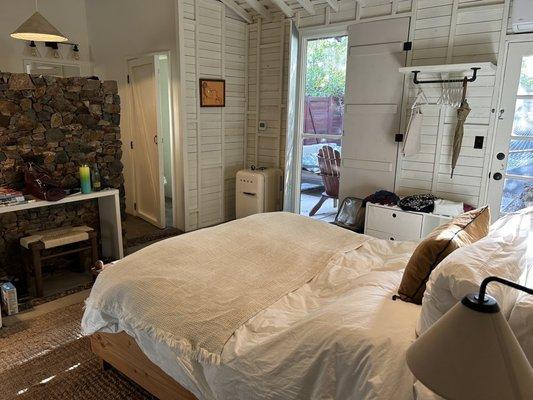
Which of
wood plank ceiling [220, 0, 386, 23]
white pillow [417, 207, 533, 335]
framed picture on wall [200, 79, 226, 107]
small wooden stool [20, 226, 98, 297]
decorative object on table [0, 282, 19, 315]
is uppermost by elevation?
wood plank ceiling [220, 0, 386, 23]

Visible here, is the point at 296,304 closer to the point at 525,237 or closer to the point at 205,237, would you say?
the point at 205,237

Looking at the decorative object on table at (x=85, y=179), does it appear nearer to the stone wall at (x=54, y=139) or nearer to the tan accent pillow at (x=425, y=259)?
the stone wall at (x=54, y=139)

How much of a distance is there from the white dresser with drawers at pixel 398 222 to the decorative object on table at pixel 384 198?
0.34ft

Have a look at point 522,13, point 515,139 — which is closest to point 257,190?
point 515,139

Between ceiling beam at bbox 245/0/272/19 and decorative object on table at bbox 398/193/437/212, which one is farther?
ceiling beam at bbox 245/0/272/19

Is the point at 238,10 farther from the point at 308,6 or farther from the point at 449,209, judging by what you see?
the point at 449,209

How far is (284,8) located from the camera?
4.46 m

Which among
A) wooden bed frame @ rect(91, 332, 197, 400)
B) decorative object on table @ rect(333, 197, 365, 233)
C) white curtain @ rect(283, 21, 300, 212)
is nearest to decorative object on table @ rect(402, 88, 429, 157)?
decorative object on table @ rect(333, 197, 365, 233)

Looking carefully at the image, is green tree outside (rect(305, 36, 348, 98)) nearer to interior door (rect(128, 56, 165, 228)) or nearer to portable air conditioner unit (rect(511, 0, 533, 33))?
portable air conditioner unit (rect(511, 0, 533, 33))

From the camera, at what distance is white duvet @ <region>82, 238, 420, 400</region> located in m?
1.28

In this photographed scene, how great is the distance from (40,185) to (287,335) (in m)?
2.59

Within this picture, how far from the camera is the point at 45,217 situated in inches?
137

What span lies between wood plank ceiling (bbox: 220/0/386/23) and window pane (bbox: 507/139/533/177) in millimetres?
1849

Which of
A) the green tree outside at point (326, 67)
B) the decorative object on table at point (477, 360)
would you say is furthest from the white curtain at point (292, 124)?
the decorative object on table at point (477, 360)
